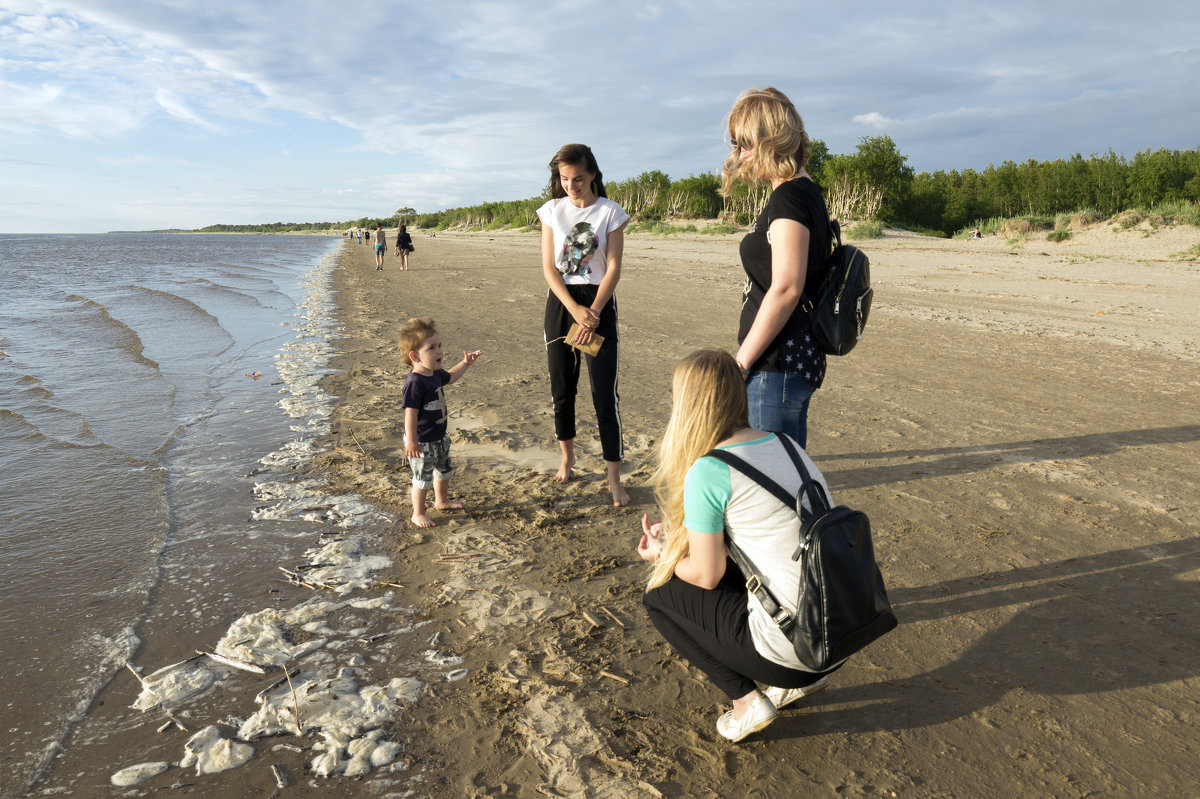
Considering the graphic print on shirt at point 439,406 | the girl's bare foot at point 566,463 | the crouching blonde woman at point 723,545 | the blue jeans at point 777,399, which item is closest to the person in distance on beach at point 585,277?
the girl's bare foot at point 566,463

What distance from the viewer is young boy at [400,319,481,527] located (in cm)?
395

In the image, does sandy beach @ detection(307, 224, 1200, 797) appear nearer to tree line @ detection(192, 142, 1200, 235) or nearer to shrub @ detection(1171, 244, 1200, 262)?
shrub @ detection(1171, 244, 1200, 262)

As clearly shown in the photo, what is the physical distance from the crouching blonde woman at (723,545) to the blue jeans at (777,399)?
534 mm

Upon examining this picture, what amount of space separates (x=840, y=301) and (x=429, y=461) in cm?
247

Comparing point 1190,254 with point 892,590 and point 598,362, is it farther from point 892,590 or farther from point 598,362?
point 598,362

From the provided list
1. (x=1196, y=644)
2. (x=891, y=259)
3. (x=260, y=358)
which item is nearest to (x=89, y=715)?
(x=1196, y=644)

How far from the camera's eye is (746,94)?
9.07 ft

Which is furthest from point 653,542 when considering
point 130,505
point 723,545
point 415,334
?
point 130,505

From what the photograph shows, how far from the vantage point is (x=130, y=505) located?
A: 184 inches

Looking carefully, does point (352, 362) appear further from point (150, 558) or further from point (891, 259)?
point (891, 259)

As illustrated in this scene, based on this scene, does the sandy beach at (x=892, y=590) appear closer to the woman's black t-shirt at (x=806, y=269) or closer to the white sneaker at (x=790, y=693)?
the white sneaker at (x=790, y=693)

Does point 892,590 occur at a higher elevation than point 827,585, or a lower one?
lower

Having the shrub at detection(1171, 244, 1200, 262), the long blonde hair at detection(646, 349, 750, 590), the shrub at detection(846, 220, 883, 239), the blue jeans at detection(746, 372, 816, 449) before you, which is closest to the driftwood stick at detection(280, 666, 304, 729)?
the long blonde hair at detection(646, 349, 750, 590)

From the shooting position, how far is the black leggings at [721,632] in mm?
2256
